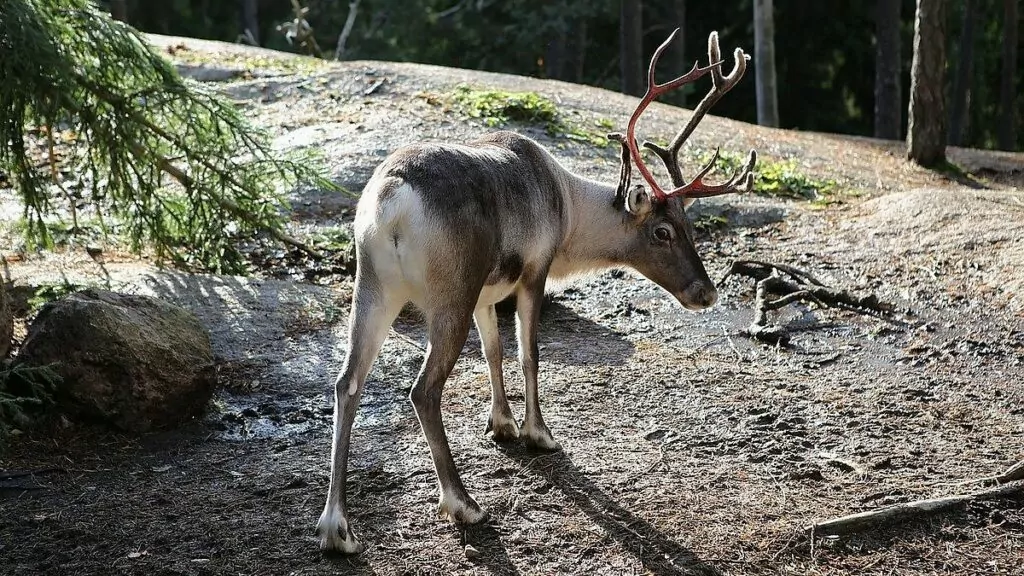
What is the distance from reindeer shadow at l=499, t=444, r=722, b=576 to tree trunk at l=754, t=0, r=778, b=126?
12.5 m

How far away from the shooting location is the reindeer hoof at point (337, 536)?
4.68m

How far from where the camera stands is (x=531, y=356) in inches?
232

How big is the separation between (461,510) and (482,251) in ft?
4.01

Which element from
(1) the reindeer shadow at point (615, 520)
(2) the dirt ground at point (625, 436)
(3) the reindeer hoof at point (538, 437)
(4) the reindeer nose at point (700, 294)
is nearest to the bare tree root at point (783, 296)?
(2) the dirt ground at point (625, 436)

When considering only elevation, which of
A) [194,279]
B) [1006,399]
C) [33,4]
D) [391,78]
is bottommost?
[1006,399]

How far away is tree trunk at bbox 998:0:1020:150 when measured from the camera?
68.2ft

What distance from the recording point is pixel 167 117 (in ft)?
25.6

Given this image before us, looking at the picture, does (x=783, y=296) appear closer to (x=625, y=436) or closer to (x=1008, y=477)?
(x=625, y=436)

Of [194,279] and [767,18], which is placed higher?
[767,18]

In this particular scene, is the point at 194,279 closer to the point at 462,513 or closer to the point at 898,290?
the point at 462,513

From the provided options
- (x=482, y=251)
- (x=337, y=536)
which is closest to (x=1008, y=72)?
(x=482, y=251)

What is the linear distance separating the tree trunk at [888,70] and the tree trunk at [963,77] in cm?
280

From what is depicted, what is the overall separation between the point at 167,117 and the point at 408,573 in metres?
4.58

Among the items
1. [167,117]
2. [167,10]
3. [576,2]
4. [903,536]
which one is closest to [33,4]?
[167,117]
